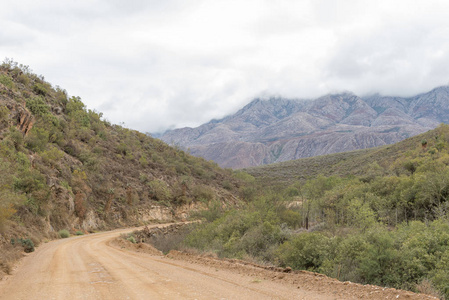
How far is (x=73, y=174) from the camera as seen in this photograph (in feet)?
124

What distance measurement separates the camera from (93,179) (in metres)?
42.1

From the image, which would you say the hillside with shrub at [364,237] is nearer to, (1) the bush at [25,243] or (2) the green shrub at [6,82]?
(1) the bush at [25,243]

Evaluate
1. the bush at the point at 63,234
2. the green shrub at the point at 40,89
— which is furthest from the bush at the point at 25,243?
the green shrub at the point at 40,89

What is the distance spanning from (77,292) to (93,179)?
36.3 metres

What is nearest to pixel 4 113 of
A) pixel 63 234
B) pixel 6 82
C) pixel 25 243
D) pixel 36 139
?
pixel 36 139

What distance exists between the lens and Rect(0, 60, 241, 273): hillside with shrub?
25.4m

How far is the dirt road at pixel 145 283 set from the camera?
8.23 meters

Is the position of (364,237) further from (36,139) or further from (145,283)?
(36,139)

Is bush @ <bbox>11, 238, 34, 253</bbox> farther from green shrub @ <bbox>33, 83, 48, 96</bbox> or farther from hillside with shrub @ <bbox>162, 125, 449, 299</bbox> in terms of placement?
green shrub @ <bbox>33, 83, 48, 96</bbox>

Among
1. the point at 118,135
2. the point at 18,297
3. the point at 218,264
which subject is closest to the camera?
the point at 18,297

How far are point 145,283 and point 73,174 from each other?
1276 inches

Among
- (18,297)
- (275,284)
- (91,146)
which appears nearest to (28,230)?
(18,297)

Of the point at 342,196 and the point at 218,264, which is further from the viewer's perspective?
the point at 342,196

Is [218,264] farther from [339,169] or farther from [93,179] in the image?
[339,169]
